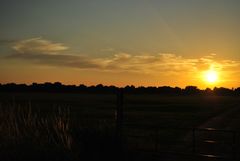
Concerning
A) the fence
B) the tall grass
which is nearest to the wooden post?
the fence

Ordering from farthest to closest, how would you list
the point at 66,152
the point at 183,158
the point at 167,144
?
the point at 167,144 → the point at 183,158 → the point at 66,152

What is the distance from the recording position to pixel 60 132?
13492mm

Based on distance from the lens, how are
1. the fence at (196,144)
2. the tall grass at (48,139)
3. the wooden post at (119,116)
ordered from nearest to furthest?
the tall grass at (48,139) → the fence at (196,144) → the wooden post at (119,116)

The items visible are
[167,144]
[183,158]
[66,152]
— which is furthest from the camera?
[167,144]

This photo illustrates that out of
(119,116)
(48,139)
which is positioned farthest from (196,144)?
(48,139)

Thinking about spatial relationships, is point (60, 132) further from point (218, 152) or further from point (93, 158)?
point (218, 152)

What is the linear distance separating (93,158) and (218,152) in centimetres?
810

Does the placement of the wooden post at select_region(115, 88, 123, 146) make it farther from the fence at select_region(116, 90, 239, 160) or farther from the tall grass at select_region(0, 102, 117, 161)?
the tall grass at select_region(0, 102, 117, 161)

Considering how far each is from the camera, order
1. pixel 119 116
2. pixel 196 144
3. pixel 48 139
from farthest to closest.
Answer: pixel 196 144 → pixel 119 116 → pixel 48 139

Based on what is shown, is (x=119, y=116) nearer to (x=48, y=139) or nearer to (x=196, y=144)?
(x=48, y=139)

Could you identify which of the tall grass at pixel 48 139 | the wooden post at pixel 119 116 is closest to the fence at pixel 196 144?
the wooden post at pixel 119 116

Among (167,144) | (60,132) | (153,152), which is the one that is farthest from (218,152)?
(60,132)

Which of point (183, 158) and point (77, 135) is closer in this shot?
point (77, 135)

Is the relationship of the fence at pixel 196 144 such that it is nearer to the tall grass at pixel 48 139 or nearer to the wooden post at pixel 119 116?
the wooden post at pixel 119 116
